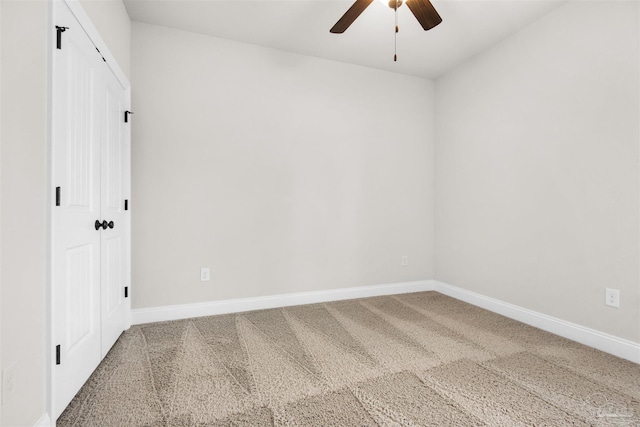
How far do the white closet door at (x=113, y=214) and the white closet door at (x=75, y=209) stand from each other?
11 centimetres

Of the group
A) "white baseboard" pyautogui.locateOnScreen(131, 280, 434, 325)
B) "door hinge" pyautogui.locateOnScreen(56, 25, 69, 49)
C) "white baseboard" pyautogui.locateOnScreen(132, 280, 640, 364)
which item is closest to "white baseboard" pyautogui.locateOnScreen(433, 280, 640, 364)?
"white baseboard" pyautogui.locateOnScreen(132, 280, 640, 364)

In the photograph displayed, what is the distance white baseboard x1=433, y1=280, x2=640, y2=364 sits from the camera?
2.11m

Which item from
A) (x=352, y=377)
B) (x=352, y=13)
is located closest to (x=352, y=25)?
(x=352, y=13)

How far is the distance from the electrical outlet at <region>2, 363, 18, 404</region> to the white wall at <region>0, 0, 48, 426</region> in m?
0.01

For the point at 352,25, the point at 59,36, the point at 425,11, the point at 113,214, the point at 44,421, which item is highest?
the point at 352,25

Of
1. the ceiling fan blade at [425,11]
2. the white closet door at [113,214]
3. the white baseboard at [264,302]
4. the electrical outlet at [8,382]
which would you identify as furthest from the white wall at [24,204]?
the ceiling fan blade at [425,11]

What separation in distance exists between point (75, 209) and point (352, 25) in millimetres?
2577

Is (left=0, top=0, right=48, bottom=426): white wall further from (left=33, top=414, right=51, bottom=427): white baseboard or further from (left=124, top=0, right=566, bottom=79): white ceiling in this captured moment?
(left=124, top=0, right=566, bottom=79): white ceiling

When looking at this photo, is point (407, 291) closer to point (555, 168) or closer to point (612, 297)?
point (612, 297)

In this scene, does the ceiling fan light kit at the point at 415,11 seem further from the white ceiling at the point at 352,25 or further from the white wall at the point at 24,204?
the white wall at the point at 24,204

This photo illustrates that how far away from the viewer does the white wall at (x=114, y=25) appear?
6.00 ft

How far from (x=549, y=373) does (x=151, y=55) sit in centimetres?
387

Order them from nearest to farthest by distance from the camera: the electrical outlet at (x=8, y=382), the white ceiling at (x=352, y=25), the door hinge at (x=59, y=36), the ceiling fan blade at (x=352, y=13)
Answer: the electrical outlet at (x=8, y=382) < the door hinge at (x=59, y=36) < the ceiling fan blade at (x=352, y=13) < the white ceiling at (x=352, y=25)

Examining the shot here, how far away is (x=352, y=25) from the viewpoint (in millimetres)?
2771
